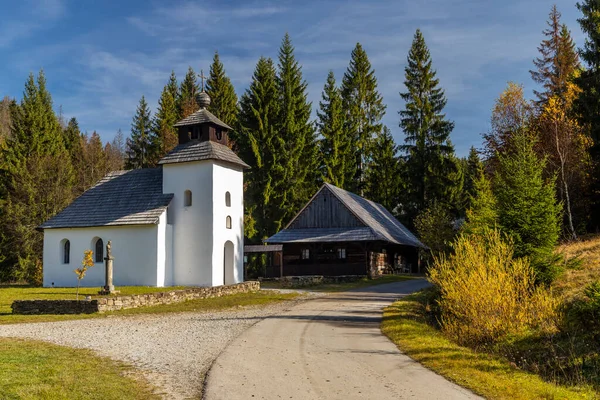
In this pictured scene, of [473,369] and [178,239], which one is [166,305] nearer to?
[178,239]

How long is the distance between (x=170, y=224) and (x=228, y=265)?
4343 millimetres

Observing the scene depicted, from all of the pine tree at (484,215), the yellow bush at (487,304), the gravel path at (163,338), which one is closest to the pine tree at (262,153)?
the pine tree at (484,215)

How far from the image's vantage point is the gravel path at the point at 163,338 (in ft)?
29.3

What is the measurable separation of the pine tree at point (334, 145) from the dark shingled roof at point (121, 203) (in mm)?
21656

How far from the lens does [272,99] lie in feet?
150

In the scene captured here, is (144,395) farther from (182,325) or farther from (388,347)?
(182,325)

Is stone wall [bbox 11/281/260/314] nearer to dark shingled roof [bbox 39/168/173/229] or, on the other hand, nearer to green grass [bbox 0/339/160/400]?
green grass [bbox 0/339/160/400]

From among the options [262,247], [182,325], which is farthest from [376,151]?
[182,325]

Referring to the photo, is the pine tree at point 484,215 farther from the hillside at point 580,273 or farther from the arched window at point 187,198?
the arched window at point 187,198

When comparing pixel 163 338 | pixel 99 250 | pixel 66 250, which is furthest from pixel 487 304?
pixel 66 250

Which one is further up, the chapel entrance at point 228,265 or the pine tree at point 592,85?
the pine tree at point 592,85

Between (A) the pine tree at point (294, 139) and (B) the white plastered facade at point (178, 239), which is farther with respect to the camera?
A: (A) the pine tree at point (294, 139)

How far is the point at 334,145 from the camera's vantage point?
5144 centimetres

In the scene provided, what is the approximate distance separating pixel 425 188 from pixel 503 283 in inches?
1606
